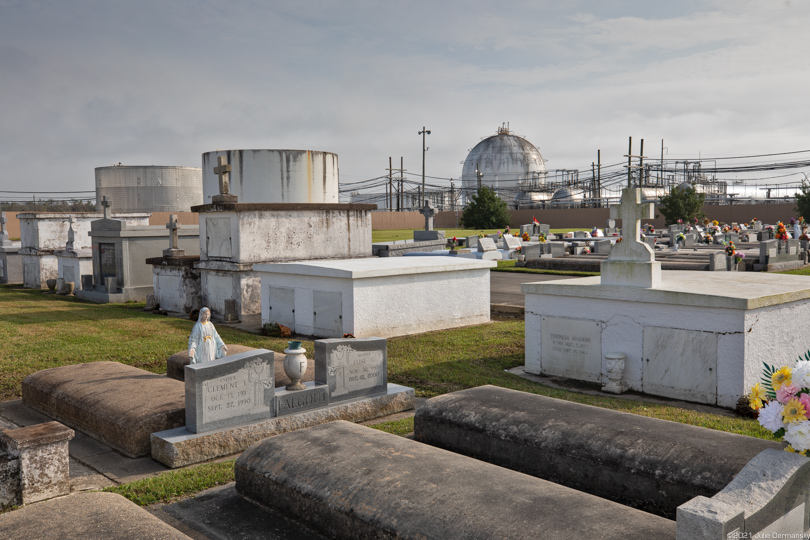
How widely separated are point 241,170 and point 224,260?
689 centimetres

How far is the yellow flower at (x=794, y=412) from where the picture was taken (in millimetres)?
3789

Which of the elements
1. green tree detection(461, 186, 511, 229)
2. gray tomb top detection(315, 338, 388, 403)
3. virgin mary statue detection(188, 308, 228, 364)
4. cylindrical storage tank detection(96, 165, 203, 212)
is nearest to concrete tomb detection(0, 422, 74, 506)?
virgin mary statue detection(188, 308, 228, 364)

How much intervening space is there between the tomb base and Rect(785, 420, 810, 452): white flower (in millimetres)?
4869

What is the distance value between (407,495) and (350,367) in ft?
12.4

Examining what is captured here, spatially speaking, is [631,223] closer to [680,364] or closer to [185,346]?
[680,364]

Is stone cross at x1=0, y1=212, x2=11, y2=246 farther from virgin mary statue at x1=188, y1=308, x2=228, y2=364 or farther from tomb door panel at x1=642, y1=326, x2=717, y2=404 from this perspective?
tomb door panel at x1=642, y1=326, x2=717, y2=404

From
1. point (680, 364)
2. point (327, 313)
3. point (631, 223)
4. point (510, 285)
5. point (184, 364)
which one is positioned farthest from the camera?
point (510, 285)

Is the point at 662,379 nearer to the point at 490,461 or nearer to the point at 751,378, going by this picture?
the point at 751,378

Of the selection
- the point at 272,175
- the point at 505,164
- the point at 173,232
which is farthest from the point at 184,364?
the point at 505,164

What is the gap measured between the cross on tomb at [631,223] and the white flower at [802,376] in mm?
5677

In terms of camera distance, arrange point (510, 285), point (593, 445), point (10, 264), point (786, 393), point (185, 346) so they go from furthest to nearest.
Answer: point (10, 264)
point (510, 285)
point (185, 346)
point (593, 445)
point (786, 393)

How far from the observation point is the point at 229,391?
281 inches

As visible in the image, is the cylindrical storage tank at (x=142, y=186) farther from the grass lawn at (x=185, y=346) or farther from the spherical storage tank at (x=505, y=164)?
the grass lawn at (x=185, y=346)

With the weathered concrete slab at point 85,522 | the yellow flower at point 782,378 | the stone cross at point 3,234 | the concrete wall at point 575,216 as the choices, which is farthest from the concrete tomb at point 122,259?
the concrete wall at point 575,216
